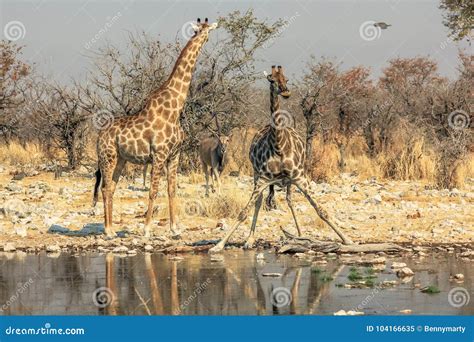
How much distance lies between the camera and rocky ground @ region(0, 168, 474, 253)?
1309 centimetres

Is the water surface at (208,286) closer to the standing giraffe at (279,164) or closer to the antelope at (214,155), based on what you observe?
the standing giraffe at (279,164)

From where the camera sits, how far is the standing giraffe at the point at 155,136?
13.8 metres

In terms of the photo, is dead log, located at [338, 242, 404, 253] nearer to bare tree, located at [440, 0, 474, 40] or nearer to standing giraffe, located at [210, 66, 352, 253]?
standing giraffe, located at [210, 66, 352, 253]

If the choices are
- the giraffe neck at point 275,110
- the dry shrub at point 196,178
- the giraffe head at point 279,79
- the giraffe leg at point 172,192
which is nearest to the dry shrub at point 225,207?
the giraffe leg at point 172,192

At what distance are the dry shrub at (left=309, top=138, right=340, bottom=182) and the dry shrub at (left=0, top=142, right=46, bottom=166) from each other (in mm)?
7767

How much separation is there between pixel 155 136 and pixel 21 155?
1389 centimetres

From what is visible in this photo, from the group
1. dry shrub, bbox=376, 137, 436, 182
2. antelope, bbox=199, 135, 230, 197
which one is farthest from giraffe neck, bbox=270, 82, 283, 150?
dry shrub, bbox=376, 137, 436, 182

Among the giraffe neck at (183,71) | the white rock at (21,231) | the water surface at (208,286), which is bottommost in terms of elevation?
the water surface at (208,286)

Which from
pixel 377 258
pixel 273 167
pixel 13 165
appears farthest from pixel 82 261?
pixel 13 165

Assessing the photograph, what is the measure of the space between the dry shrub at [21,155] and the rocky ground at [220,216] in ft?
19.6

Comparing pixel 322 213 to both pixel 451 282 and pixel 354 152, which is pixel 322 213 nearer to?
pixel 451 282

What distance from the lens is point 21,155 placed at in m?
26.7

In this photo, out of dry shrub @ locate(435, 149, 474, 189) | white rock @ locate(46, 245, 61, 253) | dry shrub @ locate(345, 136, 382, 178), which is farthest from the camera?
dry shrub @ locate(345, 136, 382, 178)

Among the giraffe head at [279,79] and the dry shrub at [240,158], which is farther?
the dry shrub at [240,158]
